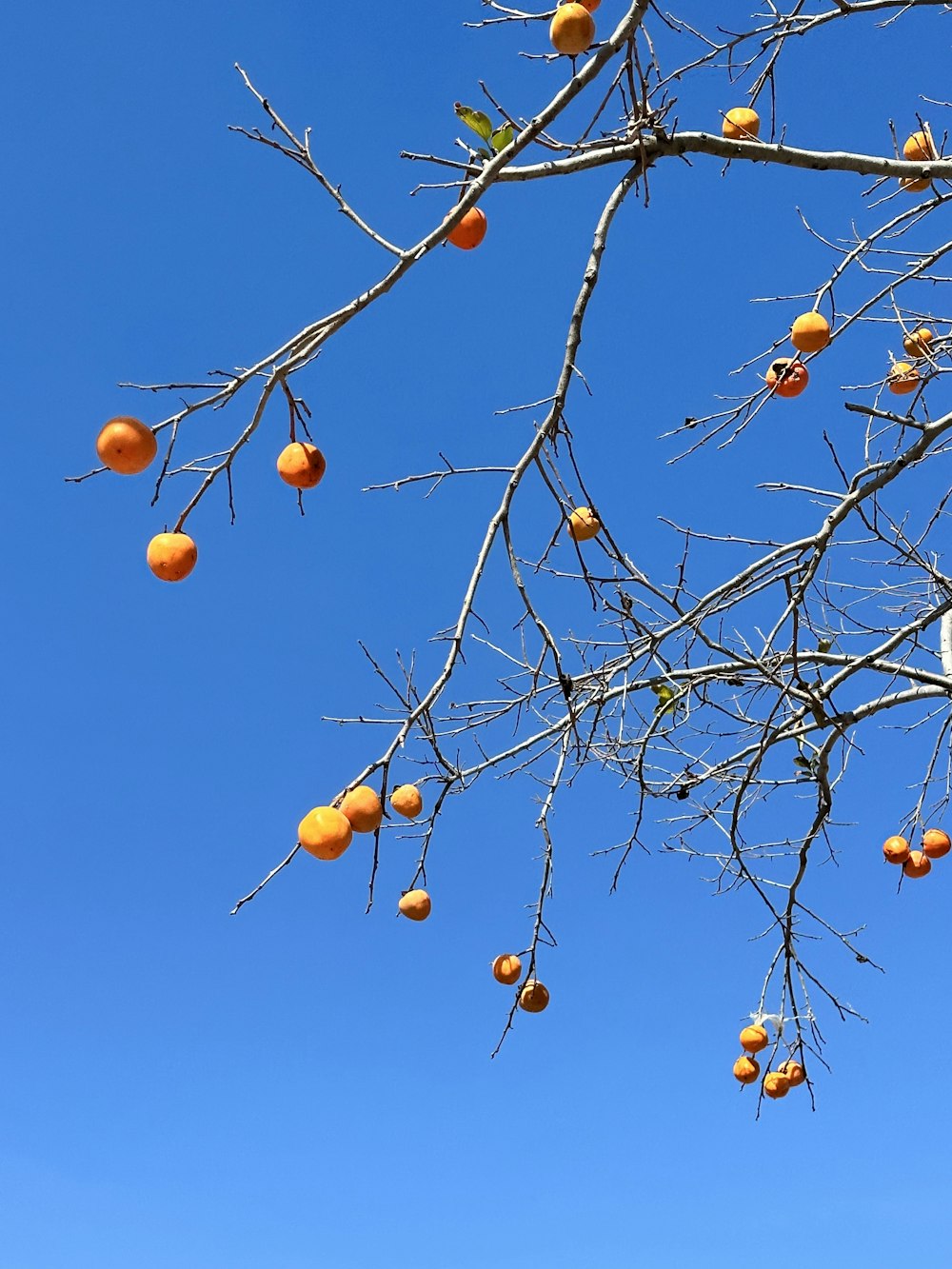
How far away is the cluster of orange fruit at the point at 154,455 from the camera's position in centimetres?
193

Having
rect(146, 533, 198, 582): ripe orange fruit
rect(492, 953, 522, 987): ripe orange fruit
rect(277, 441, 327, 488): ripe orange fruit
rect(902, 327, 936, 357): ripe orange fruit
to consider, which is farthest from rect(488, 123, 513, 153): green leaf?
rect(492, 953, 522, 987): ripe orange fruit

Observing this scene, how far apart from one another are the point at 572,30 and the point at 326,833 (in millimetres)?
1623

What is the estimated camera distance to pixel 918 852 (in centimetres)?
412

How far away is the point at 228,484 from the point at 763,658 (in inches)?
71.1

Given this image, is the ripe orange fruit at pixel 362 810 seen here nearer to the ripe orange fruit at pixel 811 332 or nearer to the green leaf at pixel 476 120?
the green leaf at pixel 476 120

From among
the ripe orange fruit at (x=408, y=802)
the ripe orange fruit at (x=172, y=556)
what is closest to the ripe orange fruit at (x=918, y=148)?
the ripe orange fruit at (x=408, y=802)

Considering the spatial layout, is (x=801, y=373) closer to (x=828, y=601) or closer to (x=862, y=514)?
(x=862, y=514)

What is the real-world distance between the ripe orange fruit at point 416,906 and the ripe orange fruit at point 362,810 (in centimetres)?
116

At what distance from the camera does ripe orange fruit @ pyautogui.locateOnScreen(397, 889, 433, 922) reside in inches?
122

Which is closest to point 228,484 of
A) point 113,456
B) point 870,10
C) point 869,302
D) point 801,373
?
point 113,456

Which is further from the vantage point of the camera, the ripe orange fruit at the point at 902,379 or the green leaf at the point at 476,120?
the ripe orange fruit at the point at 902,379

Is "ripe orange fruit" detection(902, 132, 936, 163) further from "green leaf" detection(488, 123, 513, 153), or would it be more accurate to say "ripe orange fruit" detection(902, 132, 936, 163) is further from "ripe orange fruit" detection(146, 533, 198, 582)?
"ripe orange fruit" detection(146, 533, 198, 582)

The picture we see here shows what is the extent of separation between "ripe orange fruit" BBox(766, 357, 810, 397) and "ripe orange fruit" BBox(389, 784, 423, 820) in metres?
1.47

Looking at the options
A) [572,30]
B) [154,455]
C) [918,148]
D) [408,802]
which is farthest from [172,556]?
[918,148]
